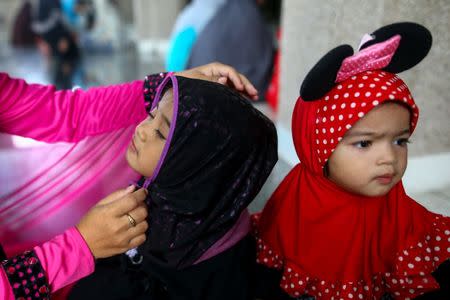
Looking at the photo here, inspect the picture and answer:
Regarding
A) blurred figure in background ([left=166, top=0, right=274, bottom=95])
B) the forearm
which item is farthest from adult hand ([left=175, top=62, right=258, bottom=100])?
blurred figure in background ([left=166, top=0, right=274, bottom=95])

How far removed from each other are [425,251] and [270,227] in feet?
1.07

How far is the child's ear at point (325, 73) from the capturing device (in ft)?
2.31

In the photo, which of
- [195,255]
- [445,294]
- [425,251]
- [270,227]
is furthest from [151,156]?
[445,294]

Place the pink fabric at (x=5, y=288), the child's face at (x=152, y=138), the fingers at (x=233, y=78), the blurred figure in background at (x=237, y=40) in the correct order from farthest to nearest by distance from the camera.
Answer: the blurred figure in background at (x=237, y=40) < the fingers at (x=233, y=78) < the child's face at (x=152, y=138) < the pink fabric at (x=5, y=288)

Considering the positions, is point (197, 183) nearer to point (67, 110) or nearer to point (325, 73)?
point (325, 73)

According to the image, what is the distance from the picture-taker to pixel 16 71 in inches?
174

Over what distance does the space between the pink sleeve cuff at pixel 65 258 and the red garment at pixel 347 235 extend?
16.9 inches

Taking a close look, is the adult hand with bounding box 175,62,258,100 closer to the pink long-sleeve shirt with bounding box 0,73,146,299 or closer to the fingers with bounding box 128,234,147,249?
the pink long-sleeve shirt with bounding box 0,73,146,299

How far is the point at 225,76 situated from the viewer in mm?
985

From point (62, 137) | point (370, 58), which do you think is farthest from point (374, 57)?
point (62, 137)

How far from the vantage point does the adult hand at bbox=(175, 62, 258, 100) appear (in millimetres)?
975

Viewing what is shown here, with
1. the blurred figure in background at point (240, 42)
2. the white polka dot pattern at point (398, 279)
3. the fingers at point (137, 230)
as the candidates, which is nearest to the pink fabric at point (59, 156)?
the fingers at point (137, 230)

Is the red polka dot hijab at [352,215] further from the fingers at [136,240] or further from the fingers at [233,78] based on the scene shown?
the fingers at [136,240]

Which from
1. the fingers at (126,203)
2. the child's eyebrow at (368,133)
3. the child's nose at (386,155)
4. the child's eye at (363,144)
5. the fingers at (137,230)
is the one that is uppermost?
the child's eyebrow at (368,133)
